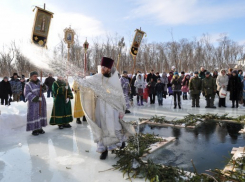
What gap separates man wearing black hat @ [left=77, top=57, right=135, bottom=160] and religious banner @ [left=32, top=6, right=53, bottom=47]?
9.10 feet

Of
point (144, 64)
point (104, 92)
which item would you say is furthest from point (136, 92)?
point (144, 64)

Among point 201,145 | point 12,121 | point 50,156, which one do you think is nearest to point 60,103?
point 12,121

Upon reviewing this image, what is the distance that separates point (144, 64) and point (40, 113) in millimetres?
33369

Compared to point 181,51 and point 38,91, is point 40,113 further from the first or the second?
point 181,51

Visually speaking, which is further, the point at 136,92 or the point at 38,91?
the point at 136,92

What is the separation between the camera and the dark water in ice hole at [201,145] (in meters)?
4.07

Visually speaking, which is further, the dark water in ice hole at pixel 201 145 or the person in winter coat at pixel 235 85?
the person in winter coat at pixel 235 85

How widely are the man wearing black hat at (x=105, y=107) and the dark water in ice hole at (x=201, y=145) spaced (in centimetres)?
87

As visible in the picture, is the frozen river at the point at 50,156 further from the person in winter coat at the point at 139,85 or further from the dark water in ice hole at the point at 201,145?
the person in winter coat at the point at 139,85

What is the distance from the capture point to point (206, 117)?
7910 millimetres

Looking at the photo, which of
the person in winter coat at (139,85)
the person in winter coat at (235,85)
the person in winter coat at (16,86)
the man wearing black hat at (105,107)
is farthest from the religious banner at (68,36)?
the person in winter coat at (235,85)

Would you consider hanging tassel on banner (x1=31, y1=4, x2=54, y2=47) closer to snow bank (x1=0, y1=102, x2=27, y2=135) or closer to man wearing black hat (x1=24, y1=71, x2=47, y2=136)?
man wearing black hat (x1=24, y1=71, x2=47, y2=136)

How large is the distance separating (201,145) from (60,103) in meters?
4.13

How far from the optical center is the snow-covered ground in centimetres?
368
